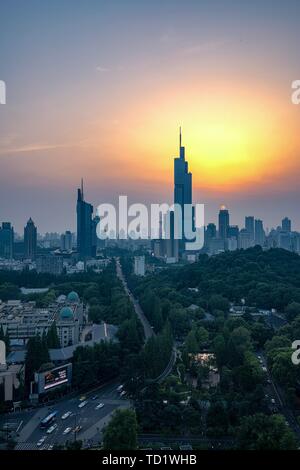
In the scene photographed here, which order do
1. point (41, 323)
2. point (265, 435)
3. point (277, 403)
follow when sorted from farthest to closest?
point (41, 323) < point (277, 403) < point (265, 435)

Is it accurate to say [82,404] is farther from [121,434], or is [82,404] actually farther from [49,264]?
[49,264]

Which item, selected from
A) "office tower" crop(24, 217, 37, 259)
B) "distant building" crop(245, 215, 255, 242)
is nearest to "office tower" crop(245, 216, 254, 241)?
"distant building" crop(245, 215, 255, 242)

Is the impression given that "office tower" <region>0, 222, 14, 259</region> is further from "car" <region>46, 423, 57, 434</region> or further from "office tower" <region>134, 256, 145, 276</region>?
"car" <region>46, 423, 57, 434</region>

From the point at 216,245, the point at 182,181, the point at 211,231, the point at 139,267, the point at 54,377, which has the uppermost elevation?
the point at 182,181

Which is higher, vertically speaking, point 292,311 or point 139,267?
point 139,267

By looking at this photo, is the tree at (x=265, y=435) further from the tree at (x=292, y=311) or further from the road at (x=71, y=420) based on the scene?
the tree at (x=292, y=311)

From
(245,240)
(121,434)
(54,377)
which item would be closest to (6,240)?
(245,240)

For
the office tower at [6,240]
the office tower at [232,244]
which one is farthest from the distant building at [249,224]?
the office tower at [6,240]
